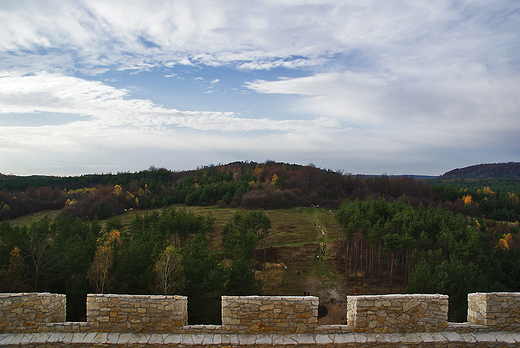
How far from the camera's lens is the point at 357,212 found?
36.1m

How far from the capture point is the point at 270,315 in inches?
215

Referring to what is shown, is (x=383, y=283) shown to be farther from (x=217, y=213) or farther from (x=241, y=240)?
(x=217, y=213)

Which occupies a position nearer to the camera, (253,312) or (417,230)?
(253,312)

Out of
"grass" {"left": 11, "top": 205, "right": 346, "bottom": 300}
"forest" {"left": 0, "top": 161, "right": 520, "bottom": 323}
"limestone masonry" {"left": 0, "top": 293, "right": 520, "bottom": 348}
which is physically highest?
"limestone masonry" {"left": 0, "top": 293, "right": 520, "bottom": 348}

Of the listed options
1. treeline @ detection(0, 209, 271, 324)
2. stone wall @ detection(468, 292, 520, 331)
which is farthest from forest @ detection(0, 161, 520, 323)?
stone wall @ detection(468, 292, 520, 331)

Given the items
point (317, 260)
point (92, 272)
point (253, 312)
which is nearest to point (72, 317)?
→ point (92, 272)

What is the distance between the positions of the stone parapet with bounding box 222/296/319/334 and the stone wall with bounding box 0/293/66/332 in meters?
3.40

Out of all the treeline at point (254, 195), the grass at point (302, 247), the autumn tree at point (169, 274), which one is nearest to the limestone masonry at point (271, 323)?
the autumn tree at point (169, 274)

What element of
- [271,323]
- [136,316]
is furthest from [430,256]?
[136,316]

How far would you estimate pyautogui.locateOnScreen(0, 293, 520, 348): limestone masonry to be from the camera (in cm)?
538

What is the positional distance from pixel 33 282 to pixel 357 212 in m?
31.6

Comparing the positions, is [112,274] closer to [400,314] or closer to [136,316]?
[136,316]

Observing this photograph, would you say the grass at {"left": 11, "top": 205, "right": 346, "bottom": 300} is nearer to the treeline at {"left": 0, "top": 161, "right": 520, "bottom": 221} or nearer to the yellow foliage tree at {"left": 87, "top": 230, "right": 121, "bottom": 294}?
the treeline at {"left": 0, "top": 161, "right": 520, "bottom": 221}

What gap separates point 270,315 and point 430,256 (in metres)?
26.3
